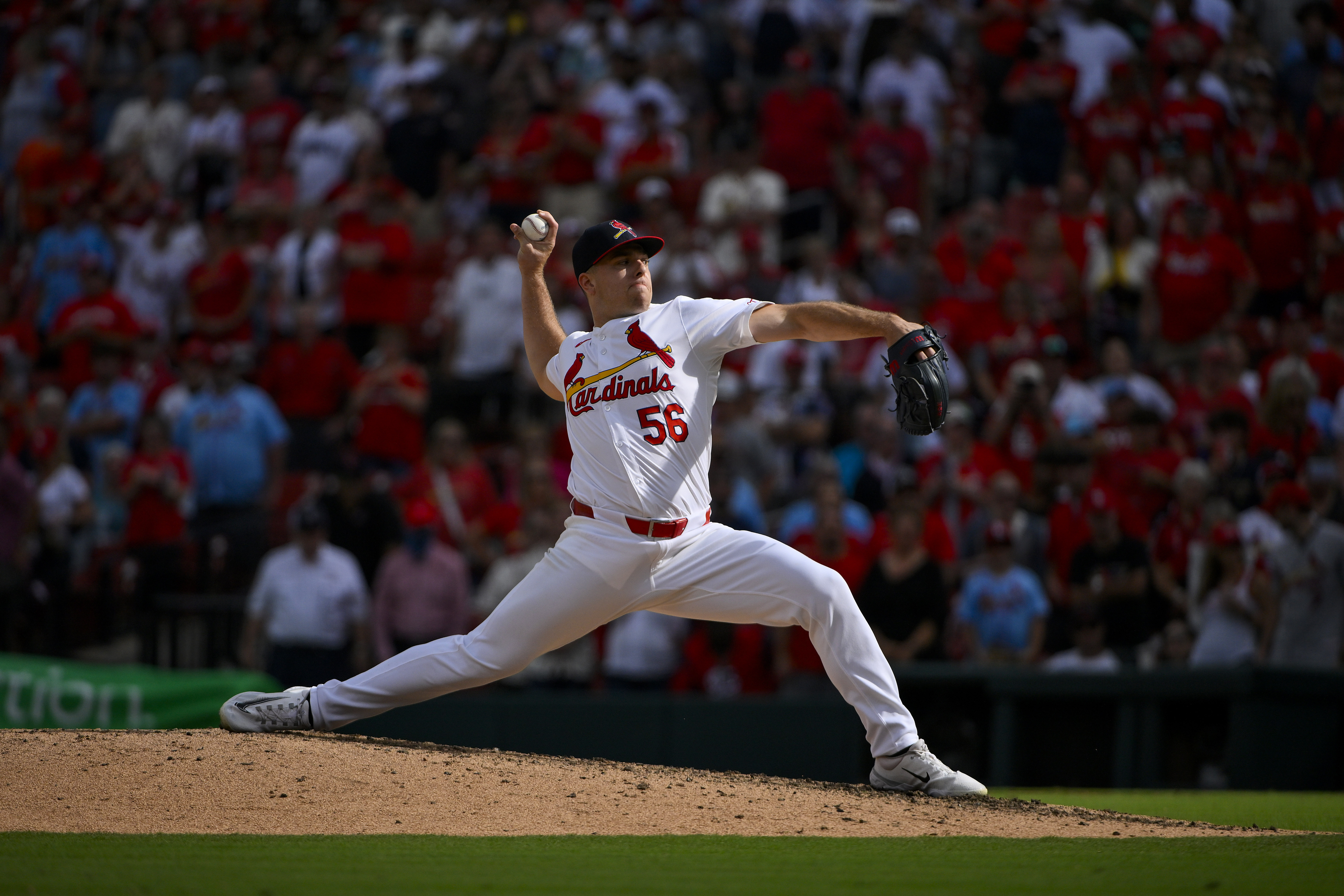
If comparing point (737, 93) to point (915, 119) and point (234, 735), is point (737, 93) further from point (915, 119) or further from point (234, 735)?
point (234, 735)

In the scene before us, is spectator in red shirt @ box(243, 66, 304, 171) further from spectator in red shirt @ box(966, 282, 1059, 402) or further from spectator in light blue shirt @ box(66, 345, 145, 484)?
spectator in red shirt @ box(966, 282, 1059, 402)

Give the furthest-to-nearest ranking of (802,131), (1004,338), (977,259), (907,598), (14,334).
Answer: (14,334)
(802,131)
(977,259)
(1004,338)
(907,598)

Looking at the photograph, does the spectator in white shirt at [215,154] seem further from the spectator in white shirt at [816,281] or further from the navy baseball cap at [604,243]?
the navy baseball cap at [604,243]

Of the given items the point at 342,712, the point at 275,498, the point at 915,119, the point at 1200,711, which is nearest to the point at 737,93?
the point at 915,119

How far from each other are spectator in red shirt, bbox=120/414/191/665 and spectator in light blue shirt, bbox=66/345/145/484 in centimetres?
92

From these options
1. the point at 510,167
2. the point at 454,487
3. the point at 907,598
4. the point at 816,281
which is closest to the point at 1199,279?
the point at 816,281

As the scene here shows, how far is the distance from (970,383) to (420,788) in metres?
7.58

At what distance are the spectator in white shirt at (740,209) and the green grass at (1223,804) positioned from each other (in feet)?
21.1

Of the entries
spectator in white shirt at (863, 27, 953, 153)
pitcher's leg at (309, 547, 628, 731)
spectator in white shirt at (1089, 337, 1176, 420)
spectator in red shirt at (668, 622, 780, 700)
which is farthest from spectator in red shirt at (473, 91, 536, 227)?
pitcher's leg at (309, 547, 628, 731)

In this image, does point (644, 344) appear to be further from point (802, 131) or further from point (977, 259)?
point (802, 131)

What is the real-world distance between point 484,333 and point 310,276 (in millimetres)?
1906

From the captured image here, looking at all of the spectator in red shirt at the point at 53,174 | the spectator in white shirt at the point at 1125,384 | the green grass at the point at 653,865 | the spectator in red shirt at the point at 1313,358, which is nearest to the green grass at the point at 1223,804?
the green grass at the point at 653,865

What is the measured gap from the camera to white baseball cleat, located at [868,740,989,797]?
18.5ft

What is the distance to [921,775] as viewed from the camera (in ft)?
18.5
